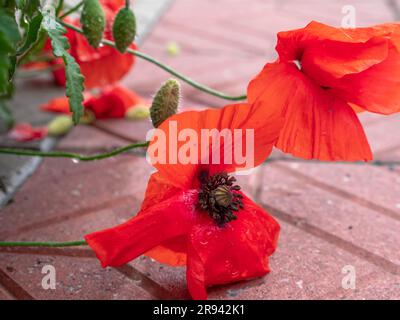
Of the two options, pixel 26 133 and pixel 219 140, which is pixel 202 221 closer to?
pixel 219 140

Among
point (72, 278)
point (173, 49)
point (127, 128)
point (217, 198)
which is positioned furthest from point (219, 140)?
point (173, 49)

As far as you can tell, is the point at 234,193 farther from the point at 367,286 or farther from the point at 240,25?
the point at 240,25

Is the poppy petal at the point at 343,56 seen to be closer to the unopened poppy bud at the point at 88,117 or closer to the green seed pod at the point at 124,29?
the green seed pod at the point at 124,29

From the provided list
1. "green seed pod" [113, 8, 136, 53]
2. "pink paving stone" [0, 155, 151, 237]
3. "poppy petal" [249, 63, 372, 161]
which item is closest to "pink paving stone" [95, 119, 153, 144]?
"pink paving stone" [0, 155, 151, 237]

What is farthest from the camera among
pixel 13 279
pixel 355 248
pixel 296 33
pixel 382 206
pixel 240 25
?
pixel 240 25
